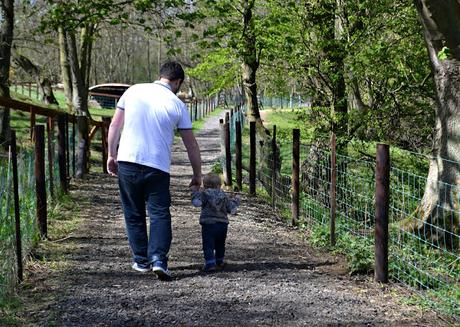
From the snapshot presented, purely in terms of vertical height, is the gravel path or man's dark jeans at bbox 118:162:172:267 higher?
man's dark jeans at bbox 118:162:172:267

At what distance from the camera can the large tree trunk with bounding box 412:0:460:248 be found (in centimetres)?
715

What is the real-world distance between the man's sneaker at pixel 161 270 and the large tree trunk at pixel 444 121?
108 inches

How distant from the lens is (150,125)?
5.80 m

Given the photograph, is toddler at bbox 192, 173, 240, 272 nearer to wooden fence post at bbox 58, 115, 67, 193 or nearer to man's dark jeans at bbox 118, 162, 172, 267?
man's dark jeans at bbox 118, 162, 172, 267

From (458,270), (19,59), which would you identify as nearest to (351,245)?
(458,270)

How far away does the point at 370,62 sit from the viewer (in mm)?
10250

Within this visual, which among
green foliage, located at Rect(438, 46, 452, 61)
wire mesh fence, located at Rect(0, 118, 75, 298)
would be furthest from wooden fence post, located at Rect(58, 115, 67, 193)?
green foliage, located at Rect(438, 46, 452, 61)

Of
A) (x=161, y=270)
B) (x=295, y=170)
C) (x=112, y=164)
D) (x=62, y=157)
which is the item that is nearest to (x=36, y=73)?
(x=62, y=157)

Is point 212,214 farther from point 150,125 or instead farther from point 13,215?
point 13,215

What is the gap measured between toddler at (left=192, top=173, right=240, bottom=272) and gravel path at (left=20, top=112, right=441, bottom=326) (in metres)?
0.18

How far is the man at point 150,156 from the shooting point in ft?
19.1

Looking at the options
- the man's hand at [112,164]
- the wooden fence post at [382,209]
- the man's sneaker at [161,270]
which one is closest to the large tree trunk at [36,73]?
the man's hand at [112,164]

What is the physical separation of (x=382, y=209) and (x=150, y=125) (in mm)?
2150

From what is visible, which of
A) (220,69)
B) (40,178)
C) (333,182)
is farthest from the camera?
(220,69)
